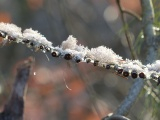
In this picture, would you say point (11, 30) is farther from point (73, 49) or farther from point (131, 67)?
point (131, 67)

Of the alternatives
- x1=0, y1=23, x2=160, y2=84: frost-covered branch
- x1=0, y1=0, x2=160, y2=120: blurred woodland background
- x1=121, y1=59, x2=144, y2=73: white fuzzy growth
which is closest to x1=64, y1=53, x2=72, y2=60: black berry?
x1=0, y1=23, x2=160, y2=84: frost-covered branch

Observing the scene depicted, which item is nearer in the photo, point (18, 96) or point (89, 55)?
point (89, 55)

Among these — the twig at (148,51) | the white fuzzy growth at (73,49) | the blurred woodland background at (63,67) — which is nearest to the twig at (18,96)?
the twig at (148,51)

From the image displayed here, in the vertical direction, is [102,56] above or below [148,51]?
below

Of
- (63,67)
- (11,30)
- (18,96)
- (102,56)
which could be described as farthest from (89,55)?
(63,67)

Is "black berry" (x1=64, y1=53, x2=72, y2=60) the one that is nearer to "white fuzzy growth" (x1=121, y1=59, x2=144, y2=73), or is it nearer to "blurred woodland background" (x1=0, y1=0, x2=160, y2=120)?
"white fuzzy growth" (x1=121, y1=59, x2=144, y2=73)

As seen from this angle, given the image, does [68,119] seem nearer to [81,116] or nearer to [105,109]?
[81,116]

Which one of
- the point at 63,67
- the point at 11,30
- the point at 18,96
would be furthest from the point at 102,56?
the point at 63,67

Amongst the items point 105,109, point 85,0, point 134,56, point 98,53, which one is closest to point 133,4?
point 85,0

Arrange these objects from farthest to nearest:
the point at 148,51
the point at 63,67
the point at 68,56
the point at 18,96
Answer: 1. the point at 63,67
2. the point at 148,51
3. the point at 18,96
4. the point at 68,56

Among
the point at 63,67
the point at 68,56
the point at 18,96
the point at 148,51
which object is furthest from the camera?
the point at 63,67

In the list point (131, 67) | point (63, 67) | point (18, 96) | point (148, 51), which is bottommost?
point (131, 67)
